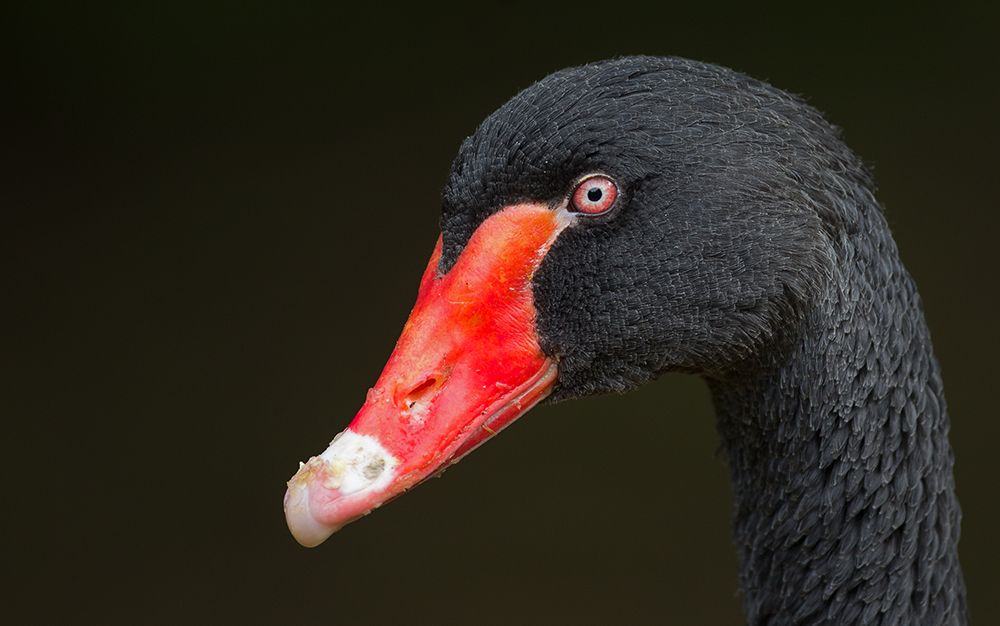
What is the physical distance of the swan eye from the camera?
7.20 feet

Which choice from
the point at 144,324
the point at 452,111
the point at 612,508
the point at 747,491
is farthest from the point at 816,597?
the point at 144,324

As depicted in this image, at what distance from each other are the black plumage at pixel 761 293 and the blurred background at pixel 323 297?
414 cm

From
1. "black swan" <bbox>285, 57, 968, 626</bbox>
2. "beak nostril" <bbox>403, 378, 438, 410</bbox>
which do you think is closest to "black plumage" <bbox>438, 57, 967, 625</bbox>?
"black swan" <bbox>285, 57, 968, 626</bbox>

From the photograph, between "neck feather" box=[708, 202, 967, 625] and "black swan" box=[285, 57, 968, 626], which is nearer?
"black swan" box=[285, 57, 968, 626]

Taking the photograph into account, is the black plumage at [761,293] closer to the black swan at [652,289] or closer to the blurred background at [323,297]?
the black swan at [652,289]

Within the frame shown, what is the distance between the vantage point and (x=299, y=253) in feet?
24.6

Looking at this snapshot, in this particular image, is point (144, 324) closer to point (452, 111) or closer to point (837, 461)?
point (452, 111)

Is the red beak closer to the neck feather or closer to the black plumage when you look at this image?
the black plumage

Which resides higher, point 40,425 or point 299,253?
point 299,253

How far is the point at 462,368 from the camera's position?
86.7 inches

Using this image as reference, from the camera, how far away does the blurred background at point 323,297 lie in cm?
658

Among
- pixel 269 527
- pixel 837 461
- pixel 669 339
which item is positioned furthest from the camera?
pixel 269 527

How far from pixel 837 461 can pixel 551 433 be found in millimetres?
4664

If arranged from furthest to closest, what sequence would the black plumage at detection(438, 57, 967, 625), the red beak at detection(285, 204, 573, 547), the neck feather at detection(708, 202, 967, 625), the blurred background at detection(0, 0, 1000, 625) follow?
the blurred background at detection(0, 0, 1000, 625) < the neck feather at detection(708, 202, 967, 625) < the black plumage at detection(438, 57, 967, 625) < the red beak at detection(285, 204, 573, 547)
